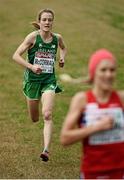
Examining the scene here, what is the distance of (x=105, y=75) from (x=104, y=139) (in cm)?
52

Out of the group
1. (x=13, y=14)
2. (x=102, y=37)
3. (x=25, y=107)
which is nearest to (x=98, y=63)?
(x=25, y=107)

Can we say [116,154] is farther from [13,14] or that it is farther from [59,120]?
[13,14]

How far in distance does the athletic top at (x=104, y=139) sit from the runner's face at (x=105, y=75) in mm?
133

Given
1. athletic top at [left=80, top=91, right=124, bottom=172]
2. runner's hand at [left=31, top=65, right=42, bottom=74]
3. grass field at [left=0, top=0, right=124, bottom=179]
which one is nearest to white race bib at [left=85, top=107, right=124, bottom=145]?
athletic top at [left=80, top=91, right=124, bottom=172]

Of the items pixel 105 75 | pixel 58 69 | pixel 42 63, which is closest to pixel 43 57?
pixel 42 63

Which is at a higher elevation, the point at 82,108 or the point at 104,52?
the point at 104,52

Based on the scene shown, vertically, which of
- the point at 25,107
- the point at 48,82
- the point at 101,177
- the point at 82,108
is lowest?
the point at 25,107

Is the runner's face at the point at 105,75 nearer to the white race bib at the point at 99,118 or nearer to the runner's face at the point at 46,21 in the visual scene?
the white race bib at the point at 99,118

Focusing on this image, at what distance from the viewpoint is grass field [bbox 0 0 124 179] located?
28.9ft

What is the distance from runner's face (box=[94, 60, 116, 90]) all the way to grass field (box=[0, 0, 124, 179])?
3.38 metres

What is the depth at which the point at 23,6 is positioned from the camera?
3038 centimetres

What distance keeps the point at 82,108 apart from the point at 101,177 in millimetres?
626

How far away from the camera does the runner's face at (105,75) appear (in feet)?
16.5

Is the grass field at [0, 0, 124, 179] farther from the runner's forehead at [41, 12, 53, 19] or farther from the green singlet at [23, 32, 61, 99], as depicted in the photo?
the runner's forehead at [41, 12, 53, 19]
